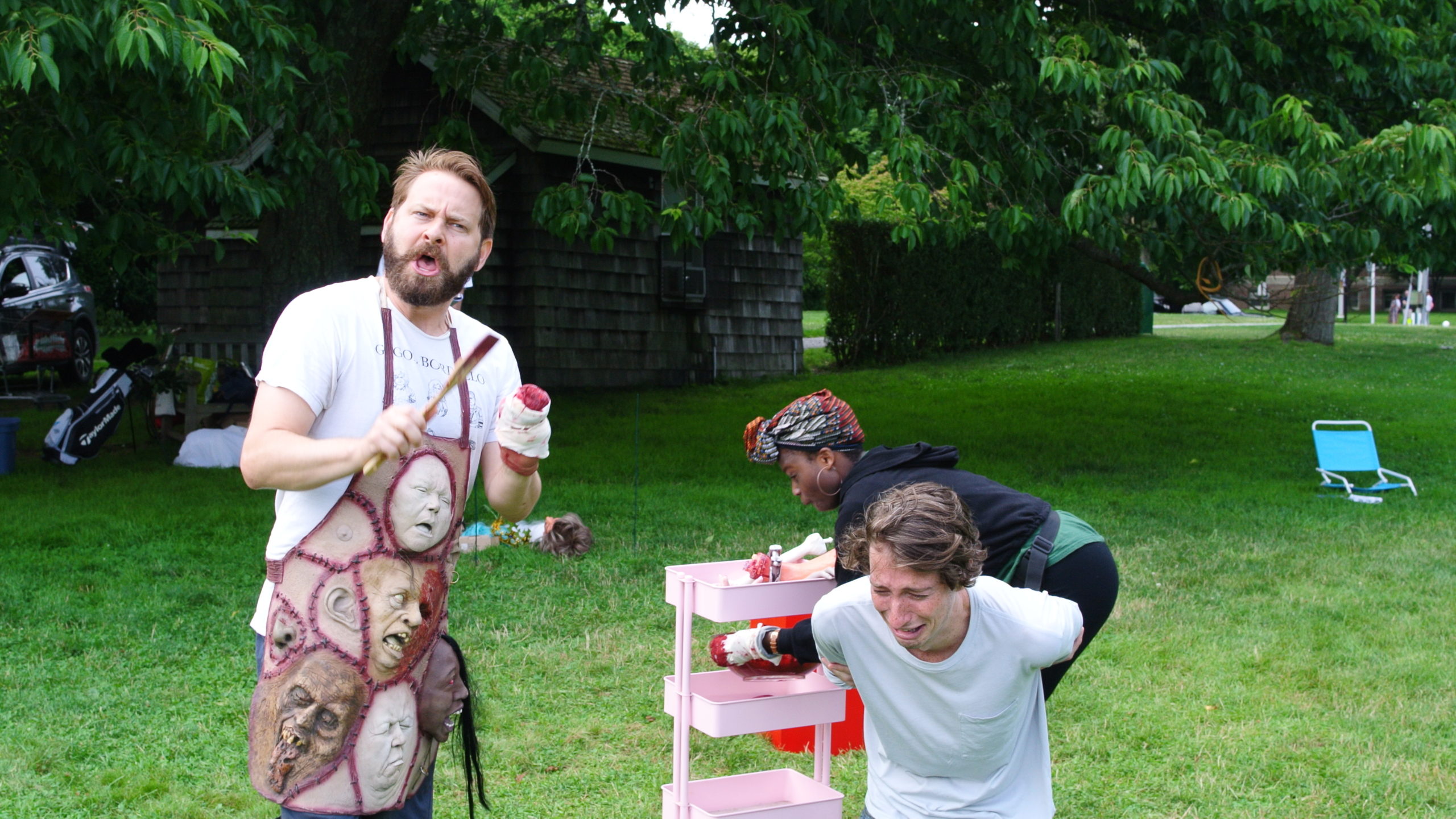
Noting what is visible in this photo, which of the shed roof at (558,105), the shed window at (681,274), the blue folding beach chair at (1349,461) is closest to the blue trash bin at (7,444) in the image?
the shed roof at (558,105)

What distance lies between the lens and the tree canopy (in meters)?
7.92

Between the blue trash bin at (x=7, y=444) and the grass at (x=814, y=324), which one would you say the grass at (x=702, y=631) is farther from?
the grass at (x=814, y=324)

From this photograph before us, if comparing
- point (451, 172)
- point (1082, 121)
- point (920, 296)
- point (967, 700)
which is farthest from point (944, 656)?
point (920, 296)

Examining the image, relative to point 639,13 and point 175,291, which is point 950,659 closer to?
point 639,13

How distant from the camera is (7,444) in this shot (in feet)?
32.7

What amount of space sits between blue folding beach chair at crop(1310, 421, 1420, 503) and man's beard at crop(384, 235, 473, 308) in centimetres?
890

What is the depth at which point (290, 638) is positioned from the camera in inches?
82.8

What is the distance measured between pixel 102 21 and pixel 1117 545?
20.5ft

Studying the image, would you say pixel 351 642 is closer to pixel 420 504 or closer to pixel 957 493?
pixel 420 504

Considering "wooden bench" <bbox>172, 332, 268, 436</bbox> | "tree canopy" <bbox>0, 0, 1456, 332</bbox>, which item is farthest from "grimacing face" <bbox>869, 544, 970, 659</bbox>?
"wooden bench" <bbox>172, 332, 268, 436</bbox>

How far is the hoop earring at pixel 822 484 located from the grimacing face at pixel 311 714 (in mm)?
1758

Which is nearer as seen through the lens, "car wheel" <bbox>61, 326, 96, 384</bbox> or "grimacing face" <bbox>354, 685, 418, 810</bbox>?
"grimacing face" <bbox>354, 685, 418, 810</bbox>

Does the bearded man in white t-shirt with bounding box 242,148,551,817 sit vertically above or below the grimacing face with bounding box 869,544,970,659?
above

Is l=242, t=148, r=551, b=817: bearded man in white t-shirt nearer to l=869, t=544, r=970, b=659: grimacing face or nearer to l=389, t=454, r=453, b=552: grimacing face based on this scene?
l=389, t=454, r=453, b=552: grimacing face
